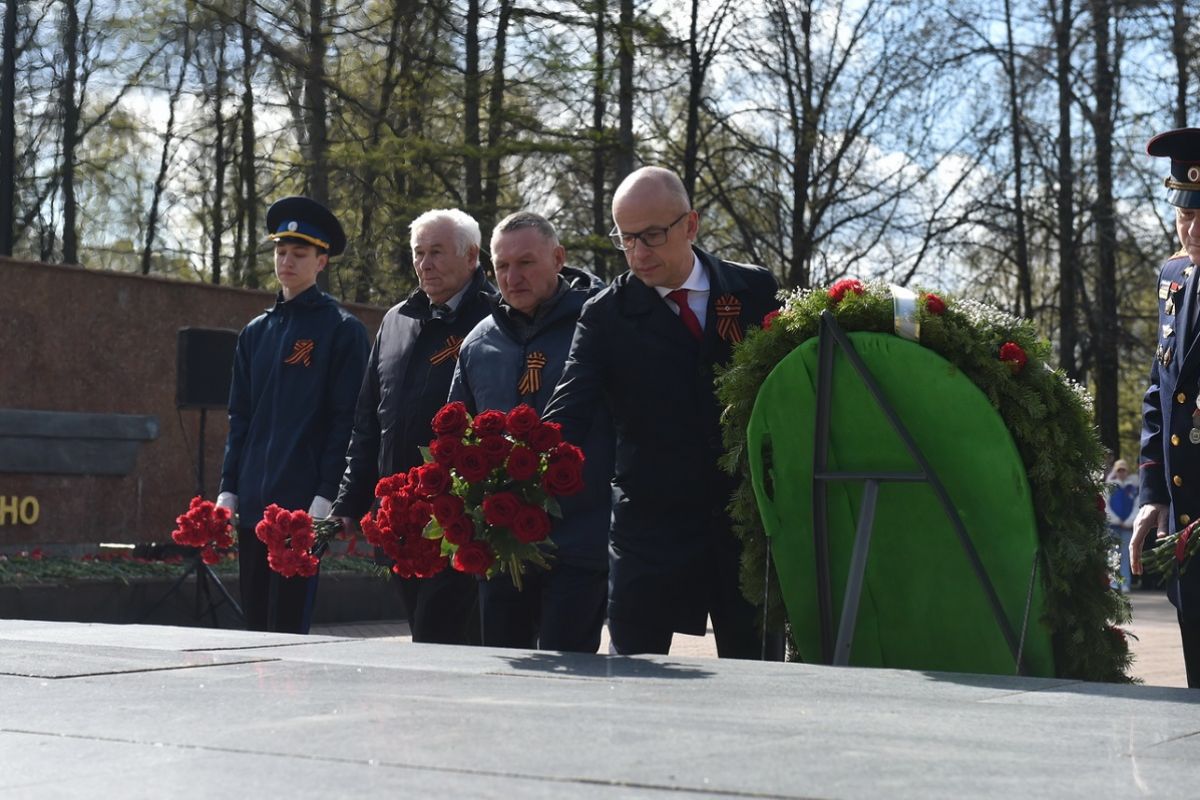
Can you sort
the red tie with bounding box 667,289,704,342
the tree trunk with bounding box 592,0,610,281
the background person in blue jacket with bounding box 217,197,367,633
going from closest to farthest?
the red tie with bounding box 667,289,704,342 < the background person in blue jacket with bounding box 217,197,367,633 < the tree trunk with bounding box 592,0,610,281

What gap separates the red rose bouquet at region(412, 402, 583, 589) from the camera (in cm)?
466

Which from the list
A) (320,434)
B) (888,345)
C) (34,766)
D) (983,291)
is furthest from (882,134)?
(34,766)

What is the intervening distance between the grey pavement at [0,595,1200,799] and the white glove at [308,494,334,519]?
210 cm

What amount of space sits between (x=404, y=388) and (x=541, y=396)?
85cm

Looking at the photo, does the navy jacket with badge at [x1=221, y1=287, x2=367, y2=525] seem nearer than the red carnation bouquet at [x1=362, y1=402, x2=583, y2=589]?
No

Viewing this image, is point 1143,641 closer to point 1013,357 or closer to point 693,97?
point 1013,357

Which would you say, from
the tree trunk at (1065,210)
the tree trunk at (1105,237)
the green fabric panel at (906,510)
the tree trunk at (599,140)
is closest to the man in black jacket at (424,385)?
the green fabric panel at (906,510)

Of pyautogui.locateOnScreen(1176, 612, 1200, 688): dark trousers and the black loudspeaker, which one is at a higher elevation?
the black loudspeaker

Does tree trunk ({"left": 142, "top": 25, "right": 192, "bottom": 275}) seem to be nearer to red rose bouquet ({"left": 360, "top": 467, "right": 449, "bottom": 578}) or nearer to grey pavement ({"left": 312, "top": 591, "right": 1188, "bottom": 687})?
grey pavement ({"left": 312, "top": 591, "right": 1188, "bottom": 687})

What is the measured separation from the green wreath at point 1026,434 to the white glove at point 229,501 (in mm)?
2692

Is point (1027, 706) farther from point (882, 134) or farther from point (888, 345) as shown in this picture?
point (882, 134)

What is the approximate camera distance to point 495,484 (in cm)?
474

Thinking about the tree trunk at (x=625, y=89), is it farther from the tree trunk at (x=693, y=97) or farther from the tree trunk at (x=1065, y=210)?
the tree trunk at (x=1065, y=210)

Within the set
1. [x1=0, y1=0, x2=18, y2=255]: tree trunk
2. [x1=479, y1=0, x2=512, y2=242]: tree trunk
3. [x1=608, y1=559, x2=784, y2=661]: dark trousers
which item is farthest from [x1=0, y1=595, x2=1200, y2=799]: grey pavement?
[x1=479, y1=0, x2=512, y2=242]: tree trunk
